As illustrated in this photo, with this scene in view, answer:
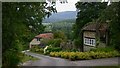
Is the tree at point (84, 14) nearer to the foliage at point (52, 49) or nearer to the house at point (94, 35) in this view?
the house at point (94, 35)

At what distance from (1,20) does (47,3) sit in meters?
1.09

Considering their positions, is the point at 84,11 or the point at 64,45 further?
the point at 84,11

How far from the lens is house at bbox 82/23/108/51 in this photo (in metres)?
14.3

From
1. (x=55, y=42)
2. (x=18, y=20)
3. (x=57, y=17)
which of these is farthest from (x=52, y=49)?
(x=18, y=20)

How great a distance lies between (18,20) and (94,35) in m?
10.1

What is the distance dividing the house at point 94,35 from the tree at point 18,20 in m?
7.52

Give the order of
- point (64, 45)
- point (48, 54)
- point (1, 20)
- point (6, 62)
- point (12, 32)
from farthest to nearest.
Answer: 1. point (48, 54)
2. point (64, 45)
3. point (6, 62)
4. point (12, 32)
5. point (1, 20)

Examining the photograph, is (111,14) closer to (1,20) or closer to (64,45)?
(1,20)

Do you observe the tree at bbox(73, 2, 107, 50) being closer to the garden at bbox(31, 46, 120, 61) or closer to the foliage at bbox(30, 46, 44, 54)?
the foliage at bbox(30, 46, 44, 54)

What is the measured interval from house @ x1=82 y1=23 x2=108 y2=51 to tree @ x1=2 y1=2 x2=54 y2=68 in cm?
752

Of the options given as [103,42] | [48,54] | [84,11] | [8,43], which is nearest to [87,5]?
[84,11]

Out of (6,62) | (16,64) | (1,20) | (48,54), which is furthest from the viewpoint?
(48,54)

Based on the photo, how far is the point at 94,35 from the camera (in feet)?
52.0

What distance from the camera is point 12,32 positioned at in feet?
20.8
